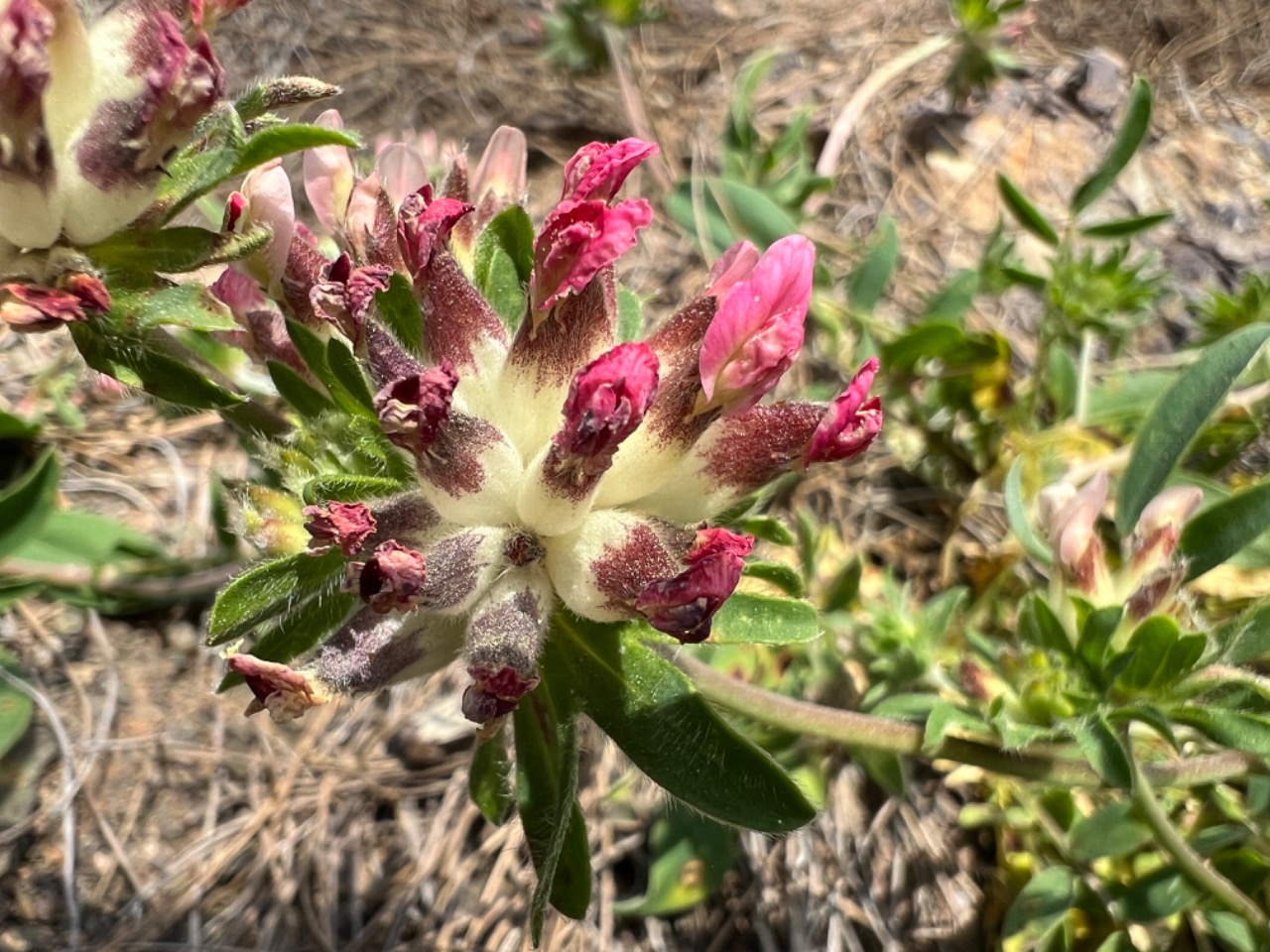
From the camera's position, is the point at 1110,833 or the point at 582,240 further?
the point at 1110,833

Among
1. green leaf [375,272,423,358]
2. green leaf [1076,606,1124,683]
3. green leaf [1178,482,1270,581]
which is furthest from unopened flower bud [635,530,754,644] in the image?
green leaf [1178,482,1270,581]

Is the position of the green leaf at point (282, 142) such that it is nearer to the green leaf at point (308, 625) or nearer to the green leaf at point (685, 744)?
the green leaf at point (308, 625)

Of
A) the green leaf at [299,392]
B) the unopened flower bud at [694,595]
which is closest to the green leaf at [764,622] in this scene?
the unopened flower bud at [694,595]

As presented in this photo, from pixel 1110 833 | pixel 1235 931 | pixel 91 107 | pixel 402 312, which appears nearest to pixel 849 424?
pixel 402 312

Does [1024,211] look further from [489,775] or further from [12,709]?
[12,709]

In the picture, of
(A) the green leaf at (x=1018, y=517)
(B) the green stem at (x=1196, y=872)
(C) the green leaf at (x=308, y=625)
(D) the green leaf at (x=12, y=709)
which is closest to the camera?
(C) the green leaf at (x=308, y=625)

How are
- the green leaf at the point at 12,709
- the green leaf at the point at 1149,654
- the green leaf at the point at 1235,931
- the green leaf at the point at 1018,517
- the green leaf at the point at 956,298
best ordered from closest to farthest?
the green leaf at the point at 1149,654, the green leaf at the point at 1235,931, the green leaf at the point at 1018,517, the green leaf at the point at 12,709, the green leaf at the point at 956,298
